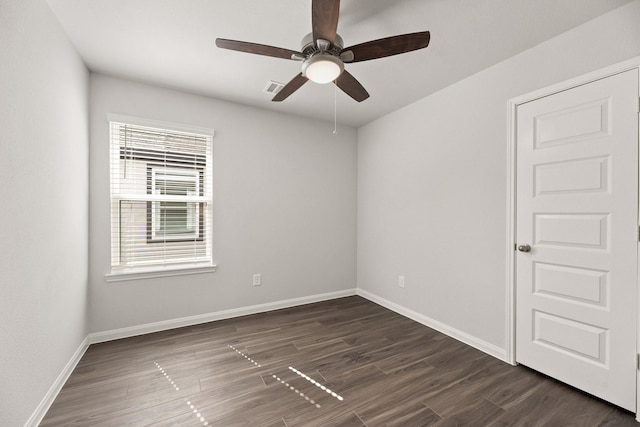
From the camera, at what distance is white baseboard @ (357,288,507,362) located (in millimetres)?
2352

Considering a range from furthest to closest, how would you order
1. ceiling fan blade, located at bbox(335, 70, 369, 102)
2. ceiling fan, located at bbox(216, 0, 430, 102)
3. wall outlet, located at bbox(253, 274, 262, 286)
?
1. wall outlet, located at bbox(253, 274, 262, 286)
2. ceiling fan blade, located at bbox(335, 70, 369, 102)
3. ceiling fan, located at bbox(216, 0, 430, 102)

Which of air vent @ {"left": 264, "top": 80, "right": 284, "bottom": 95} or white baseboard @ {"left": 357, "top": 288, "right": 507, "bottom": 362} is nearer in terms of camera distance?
white baseboard @ {"left": 357, "top": 288, "right": 507, "bottom": 362}

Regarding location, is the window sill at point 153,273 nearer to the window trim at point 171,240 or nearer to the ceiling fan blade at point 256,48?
the window trim at point 171,240

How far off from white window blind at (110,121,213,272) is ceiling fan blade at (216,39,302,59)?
1.62 metres

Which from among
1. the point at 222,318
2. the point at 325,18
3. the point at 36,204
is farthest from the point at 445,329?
the point at 36,204

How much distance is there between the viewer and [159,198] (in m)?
2.82

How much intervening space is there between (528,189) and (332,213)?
7.62 feet

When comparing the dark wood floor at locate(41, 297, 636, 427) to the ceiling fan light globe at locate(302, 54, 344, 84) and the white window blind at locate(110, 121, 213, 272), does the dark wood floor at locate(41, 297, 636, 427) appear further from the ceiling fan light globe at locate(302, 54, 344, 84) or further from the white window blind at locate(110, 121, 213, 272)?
the ceiling fan light globe at locate(302, 54, 344, 84)

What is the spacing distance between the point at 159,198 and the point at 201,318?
1.42 metres

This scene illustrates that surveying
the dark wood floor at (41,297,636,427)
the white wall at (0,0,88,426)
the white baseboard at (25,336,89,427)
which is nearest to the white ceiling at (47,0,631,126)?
the white wall at (0,0,88,426)

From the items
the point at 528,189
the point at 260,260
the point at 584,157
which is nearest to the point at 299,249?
the point at 260,260

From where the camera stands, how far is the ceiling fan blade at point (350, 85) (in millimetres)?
1858

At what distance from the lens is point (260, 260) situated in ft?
11.0

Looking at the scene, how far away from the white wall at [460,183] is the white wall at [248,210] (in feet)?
2.18
